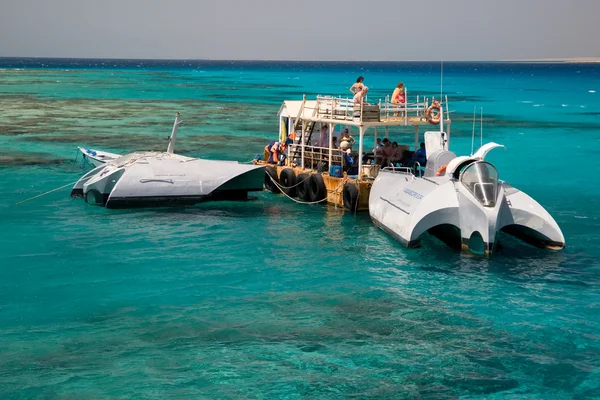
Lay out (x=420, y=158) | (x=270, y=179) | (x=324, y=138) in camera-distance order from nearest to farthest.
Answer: (x=420, y=158) → (x=324, y=138) → (x=270, y=179)

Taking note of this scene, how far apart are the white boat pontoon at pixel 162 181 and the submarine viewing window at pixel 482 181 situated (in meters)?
10.6

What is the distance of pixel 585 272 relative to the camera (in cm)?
2289

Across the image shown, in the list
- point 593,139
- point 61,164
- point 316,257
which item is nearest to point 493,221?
point 316,257

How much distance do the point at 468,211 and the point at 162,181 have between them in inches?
500

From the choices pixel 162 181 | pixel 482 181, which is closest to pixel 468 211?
pixel 482 181

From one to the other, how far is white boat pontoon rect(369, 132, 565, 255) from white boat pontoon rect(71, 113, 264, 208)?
794 centimetres

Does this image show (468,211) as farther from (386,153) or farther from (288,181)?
(288,181)

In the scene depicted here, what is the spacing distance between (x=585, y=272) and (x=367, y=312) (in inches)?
301

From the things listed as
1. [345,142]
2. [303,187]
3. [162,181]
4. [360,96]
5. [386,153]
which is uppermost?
[360,96]

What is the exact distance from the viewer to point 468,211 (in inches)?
939

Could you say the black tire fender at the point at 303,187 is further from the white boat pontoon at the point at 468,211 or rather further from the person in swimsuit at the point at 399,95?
the white boat pontoon at the point at 468,211

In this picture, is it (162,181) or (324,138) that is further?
(324,138)

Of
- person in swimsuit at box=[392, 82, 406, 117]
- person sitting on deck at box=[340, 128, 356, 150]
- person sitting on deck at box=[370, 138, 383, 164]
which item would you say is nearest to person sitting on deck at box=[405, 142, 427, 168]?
person sitting on deck at box=[370, 138, 383, 164]

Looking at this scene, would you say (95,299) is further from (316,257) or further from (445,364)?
(445,364)
